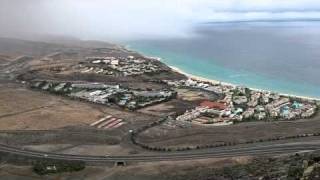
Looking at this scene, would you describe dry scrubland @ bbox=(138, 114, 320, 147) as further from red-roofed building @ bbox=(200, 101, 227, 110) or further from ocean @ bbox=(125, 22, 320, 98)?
ocean @ bbox=(125, 22, 320, 98)

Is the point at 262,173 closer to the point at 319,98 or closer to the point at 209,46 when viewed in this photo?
the point at 319,98

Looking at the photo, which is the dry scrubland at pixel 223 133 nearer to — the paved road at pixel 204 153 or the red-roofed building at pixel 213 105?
the paved road at pixel 204 153

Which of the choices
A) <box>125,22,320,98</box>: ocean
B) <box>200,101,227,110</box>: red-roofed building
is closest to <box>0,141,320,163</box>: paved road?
<box>200,101,227,110</box>: red-roofed building

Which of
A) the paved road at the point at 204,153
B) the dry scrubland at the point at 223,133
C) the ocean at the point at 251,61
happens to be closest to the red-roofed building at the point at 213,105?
the dry scrubland at the point at 223,133

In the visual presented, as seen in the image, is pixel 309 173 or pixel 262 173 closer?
pixel 309 173

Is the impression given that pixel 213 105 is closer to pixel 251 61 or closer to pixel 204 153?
pixel 204 153

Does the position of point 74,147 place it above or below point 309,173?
below

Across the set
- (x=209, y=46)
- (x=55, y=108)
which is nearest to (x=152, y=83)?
(x=55, y=108)

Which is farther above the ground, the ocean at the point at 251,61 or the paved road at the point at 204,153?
the ocean at the point at 251,61

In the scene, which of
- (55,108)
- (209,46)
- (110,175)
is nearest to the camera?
(110,175)

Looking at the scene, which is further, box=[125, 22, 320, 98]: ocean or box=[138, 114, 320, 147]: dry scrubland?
box=[125, 22, 320, 98]: ocean

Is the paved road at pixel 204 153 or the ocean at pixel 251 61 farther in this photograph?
the ocean at pixel 251 61
